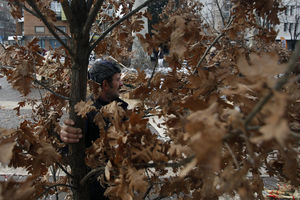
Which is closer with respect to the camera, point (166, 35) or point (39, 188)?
point (166, 35)

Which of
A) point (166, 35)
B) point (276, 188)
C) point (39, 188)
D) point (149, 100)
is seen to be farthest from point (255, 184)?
point (276, 188)

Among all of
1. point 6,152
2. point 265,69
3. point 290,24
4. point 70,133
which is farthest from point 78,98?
point 290,24

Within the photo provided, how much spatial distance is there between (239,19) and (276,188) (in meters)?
3.29

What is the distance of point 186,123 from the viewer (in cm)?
75

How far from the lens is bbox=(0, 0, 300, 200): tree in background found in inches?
21.6

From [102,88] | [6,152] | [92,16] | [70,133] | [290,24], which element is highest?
[290,24]

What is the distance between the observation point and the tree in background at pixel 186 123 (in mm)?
548

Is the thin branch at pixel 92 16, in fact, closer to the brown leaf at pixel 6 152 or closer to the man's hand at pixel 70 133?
the man's hand at pixel 70 133

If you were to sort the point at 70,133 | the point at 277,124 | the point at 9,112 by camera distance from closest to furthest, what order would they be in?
the point at 277,124 < the point at 70,133 < the point at 9,112

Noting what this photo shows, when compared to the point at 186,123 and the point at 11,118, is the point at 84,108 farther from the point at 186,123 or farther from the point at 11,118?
the point at 11,118

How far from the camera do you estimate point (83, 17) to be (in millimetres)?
1401

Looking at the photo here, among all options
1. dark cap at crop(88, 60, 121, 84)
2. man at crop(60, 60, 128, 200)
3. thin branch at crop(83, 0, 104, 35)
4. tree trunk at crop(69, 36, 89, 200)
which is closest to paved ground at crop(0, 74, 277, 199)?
tree trunk at crop(69, 36, 89, 200)

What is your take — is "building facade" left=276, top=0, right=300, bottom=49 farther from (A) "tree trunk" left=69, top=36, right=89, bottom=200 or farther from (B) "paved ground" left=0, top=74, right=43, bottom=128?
(B) "paved ground" left=0, top=74, right=43, bottom=128

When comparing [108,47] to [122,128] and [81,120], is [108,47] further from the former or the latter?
[122,128]
